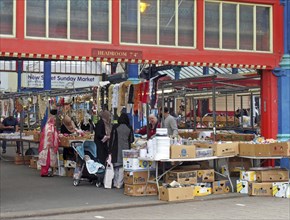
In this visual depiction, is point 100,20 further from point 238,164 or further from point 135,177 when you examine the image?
point 238,164

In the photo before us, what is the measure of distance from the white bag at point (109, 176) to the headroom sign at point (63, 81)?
12048mm

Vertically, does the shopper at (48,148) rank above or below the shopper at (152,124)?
below

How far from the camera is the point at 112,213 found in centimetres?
912

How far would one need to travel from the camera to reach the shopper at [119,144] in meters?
11.9

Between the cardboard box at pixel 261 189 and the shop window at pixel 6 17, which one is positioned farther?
the cardboard box at pixel 261 189

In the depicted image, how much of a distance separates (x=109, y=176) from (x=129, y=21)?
3584mm

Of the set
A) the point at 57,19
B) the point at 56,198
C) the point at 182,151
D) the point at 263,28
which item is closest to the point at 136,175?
the point at 182,151

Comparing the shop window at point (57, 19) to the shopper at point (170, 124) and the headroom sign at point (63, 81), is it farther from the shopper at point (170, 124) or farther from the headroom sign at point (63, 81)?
the headroom sign at point (63, 81)

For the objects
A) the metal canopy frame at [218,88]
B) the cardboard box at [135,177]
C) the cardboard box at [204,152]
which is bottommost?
the cardboard box at [135,177]

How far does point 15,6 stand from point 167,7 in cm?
323

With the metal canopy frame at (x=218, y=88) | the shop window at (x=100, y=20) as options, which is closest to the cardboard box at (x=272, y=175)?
Answer: the metal canopy frame at (x=218, y=88)

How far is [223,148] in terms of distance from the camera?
11.1m

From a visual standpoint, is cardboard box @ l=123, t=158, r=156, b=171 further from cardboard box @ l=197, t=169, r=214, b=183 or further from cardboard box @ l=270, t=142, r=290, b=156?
cardboard box @ l=270, t=142, r=290, b=156

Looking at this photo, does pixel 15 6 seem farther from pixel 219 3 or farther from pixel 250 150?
pixel 250 150
